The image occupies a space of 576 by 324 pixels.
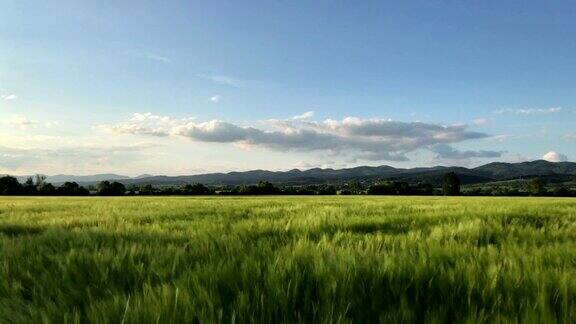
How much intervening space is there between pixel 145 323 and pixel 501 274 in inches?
70.8

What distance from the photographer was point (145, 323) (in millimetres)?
1762

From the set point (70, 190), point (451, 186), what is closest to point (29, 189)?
point (70, 190)

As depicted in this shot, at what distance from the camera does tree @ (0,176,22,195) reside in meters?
108

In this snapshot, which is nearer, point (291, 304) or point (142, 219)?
point (291, 304)

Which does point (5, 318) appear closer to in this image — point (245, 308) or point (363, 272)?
point (245, 308)

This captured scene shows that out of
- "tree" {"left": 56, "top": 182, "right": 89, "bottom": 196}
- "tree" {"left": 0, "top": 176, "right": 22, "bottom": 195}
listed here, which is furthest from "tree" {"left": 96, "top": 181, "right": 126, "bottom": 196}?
"tree" {"left": 0, "top": 176, "right": 22, "bottom": 195}

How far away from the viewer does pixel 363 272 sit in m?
2.47

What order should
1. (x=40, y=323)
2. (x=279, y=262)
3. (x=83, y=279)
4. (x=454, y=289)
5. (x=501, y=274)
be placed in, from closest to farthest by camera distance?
(x=40, y=323), (x=454, y=289), (x=501, y=274), (x=279, y=262), (x=83, y=279)

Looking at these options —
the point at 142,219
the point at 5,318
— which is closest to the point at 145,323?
the point at 5,318

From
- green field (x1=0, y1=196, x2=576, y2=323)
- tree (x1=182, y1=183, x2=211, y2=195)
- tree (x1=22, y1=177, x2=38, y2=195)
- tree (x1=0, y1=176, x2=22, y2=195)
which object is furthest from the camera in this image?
tree (x1=0, y1=176, x2=22, y2=195)

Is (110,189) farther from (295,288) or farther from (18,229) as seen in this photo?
(295,288)

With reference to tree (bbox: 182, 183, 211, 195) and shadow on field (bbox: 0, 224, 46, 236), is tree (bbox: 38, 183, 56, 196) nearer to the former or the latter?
tree (bbox: 182, 183, 211, 195)

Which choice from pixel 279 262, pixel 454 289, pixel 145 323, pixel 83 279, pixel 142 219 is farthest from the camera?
pixel 142 219

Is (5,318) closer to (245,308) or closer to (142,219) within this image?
(245,308)
